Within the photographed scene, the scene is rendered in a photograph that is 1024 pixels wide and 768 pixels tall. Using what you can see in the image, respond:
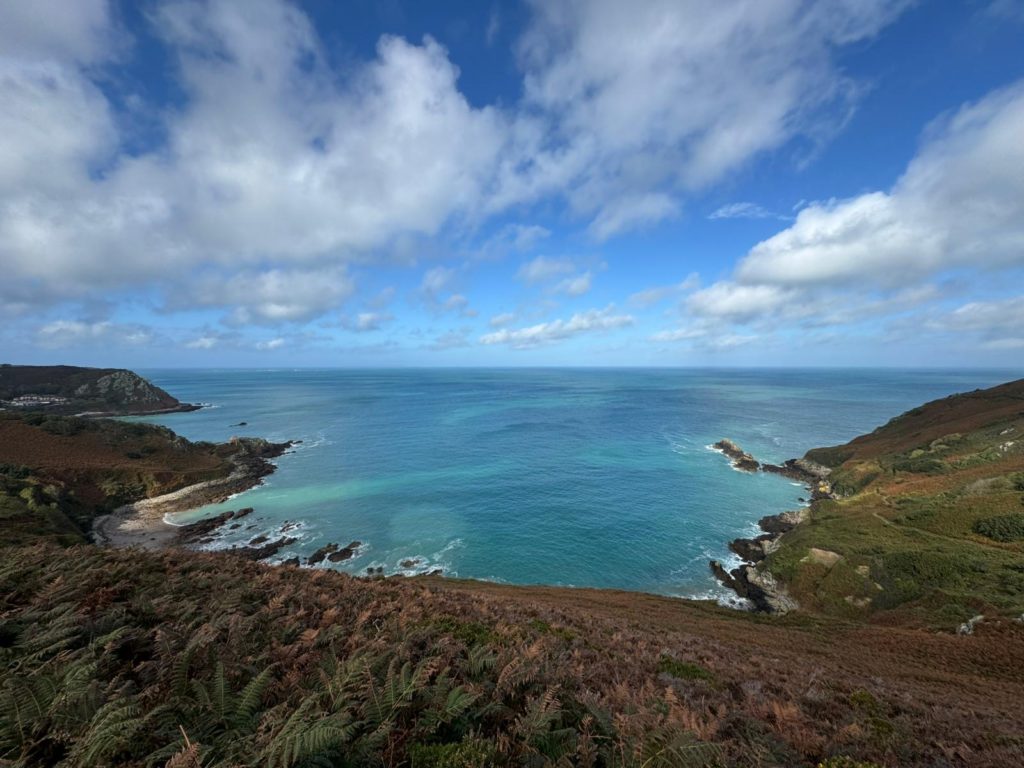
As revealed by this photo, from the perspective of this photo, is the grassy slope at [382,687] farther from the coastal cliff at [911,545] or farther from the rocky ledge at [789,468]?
the rocky ledge at [789,468]

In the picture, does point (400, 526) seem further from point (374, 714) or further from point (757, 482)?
point (757, 482)

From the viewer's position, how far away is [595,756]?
5.31 metres

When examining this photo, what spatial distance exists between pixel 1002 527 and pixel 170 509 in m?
81.7

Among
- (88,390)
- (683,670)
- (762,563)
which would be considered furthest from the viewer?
(88,390)

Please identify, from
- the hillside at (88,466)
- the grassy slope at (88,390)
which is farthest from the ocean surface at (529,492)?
the grassy slope at (88,390)

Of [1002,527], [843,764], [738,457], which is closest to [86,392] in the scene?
[738,457]

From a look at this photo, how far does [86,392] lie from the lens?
135000mm

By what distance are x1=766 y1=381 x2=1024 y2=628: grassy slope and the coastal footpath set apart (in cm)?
28

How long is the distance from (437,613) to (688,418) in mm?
114027

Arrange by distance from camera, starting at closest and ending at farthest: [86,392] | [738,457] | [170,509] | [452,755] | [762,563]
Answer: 1. [452,755]
2. [762,563]
3. [170,509]
4. [738,457]
5. [86,392]

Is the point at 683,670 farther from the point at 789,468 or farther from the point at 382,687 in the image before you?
the point at 789,468

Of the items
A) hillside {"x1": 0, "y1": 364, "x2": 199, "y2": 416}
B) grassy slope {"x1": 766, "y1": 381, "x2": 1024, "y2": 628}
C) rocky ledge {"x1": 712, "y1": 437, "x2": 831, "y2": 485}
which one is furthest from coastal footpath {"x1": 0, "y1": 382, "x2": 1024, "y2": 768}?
hillside {"x1": 0, "y1": 364, "x2": 199, "y2": 416}

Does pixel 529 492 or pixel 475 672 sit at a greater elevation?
pixel 475 672

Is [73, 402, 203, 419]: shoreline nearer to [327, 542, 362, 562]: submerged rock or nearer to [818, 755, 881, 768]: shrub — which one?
[327, 542, 362, 562]: submerged rock
